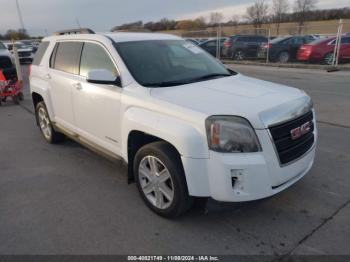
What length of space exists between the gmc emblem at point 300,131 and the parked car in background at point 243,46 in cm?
1867

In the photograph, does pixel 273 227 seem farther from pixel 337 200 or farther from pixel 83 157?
pixel 83 157

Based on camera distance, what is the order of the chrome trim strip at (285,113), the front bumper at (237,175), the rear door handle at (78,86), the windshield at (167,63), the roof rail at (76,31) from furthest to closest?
the roof rail at (76,31), the rear door handle at (78,86), the windshield at (167,63), the chrome trim strip at (285,113), the front bumper at (237,175)

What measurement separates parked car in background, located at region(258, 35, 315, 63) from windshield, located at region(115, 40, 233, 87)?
1565 centimetres

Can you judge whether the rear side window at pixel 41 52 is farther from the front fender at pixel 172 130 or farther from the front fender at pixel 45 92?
the front fender at pixel 172 130

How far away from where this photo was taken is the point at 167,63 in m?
3.94

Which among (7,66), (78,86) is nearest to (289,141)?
(78,86)

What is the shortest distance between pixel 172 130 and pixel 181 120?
4.7 inches

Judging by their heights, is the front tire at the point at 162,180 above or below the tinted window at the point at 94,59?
below

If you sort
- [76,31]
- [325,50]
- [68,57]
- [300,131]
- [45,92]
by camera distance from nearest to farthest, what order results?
1. [300,131]
2. [68,57]
3. [76,31]
4. [45,92]
5. [325,50]

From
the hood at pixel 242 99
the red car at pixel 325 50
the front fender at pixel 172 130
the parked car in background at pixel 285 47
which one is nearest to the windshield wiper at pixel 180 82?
the hood at pixel 242 99

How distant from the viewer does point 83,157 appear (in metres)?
5.08

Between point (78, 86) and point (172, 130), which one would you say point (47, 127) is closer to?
point (78, 86)

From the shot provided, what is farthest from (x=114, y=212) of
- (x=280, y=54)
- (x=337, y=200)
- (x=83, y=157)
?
(x=280, y=54)

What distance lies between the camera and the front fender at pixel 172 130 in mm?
2752
